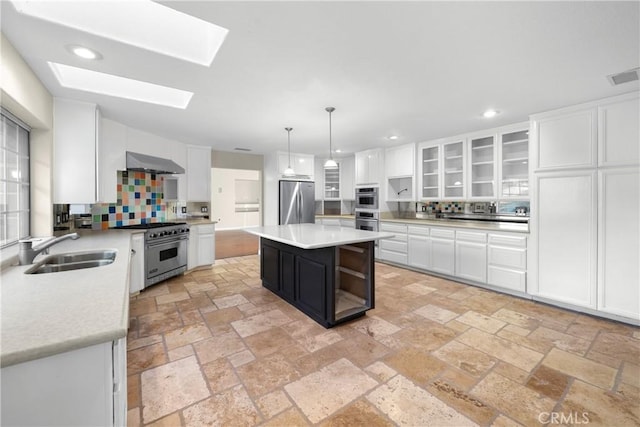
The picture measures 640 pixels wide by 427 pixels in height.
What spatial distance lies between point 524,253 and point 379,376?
271 cm

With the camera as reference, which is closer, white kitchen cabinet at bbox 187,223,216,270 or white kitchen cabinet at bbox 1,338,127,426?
white kitchen cabinet at bbox 1,338,127,426

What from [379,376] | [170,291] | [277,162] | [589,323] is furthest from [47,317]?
[277,162]

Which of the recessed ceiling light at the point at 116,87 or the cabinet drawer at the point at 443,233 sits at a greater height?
the recessed ceiling light at the point at 116,87

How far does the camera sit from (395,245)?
5.00 m

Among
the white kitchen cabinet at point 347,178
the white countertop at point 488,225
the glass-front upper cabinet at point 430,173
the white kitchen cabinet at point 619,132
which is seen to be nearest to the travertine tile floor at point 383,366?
the white countertop at point 488,225

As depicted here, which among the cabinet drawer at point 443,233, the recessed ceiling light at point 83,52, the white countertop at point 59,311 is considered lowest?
the white countertop at point 59,311

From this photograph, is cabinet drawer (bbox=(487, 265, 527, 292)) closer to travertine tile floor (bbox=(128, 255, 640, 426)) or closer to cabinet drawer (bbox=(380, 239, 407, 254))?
travertine tile floor (bbox=(128, 255, 640, 426))

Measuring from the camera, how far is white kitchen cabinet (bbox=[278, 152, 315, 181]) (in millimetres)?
5750

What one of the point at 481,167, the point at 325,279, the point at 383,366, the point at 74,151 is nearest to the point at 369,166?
the point at 481,167

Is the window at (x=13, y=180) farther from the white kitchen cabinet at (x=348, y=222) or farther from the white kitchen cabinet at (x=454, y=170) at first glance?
the white kitchen cabinet at (x=454, y=170)

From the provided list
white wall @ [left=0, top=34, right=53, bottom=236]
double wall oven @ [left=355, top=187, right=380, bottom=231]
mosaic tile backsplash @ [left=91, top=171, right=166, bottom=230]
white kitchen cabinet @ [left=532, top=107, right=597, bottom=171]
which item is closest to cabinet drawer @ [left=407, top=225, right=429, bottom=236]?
double wall oven @ [left=355, top=187, right=380, bottom=231]

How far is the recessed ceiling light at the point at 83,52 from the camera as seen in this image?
6.03ft

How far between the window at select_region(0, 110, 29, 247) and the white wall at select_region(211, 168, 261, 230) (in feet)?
22.8

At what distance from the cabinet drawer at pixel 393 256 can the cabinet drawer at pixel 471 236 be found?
1.04 meters
